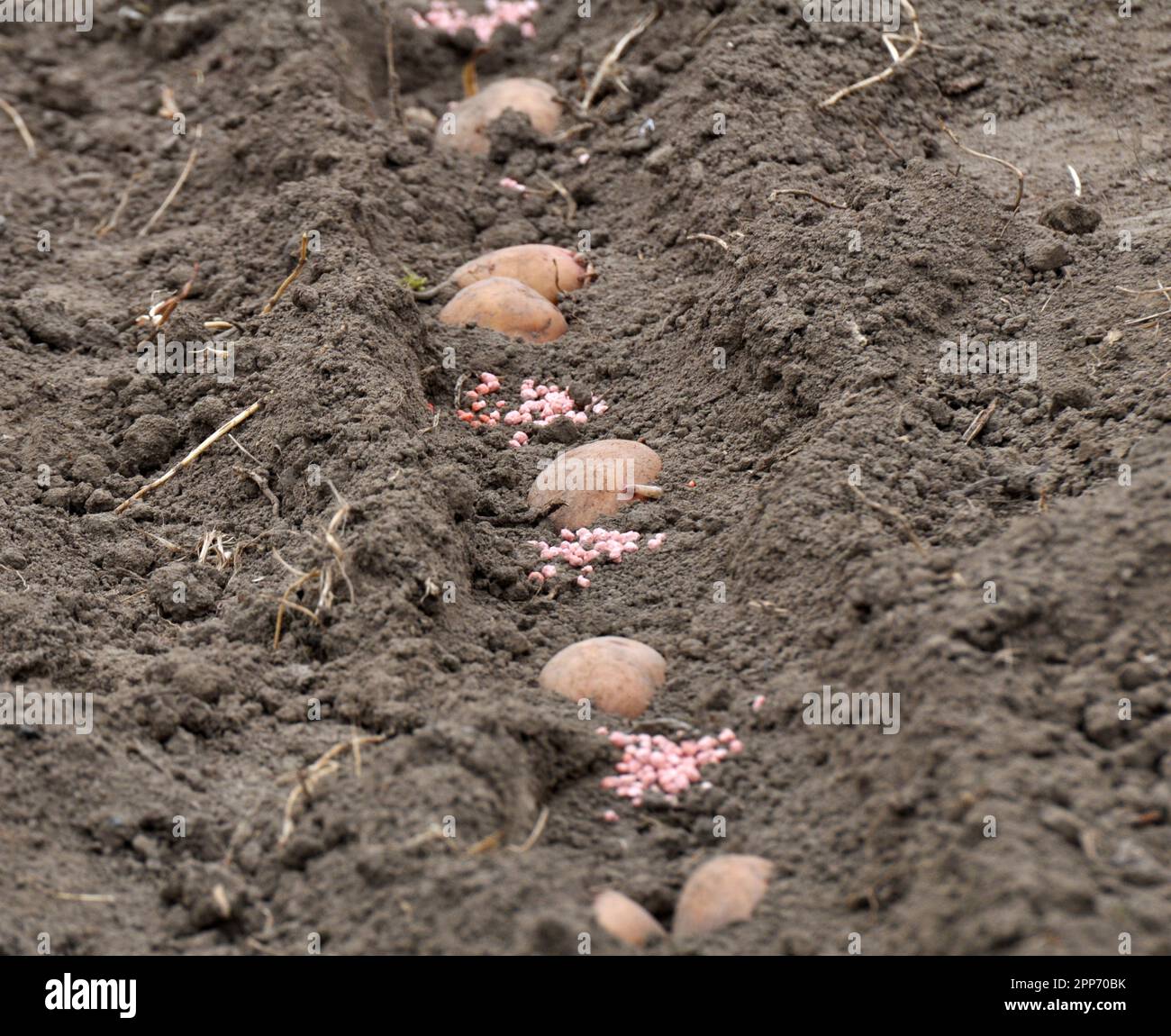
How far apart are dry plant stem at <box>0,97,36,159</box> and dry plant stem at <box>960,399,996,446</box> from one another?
4.52 metres

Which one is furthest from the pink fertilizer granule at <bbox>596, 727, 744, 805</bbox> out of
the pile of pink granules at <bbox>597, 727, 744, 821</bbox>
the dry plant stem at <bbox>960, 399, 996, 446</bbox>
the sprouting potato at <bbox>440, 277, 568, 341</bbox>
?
the sprouting potato at <bbox>440, 277, 568, 341</bbox>

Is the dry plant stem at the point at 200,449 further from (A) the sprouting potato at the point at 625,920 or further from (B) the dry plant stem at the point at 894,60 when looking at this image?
(B) the dry plant stem at the point at 894,60

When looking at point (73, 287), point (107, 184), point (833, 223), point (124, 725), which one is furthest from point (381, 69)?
point (124, 725)

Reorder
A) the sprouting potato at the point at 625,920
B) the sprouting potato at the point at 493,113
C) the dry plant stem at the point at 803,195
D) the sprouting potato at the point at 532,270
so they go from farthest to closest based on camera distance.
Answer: the sprouting potato at the point at 493,113
the sprouting potato at the point at 532,270
the dry plant stem at the point at 803,195
the sprouting potato at the point at 625,920

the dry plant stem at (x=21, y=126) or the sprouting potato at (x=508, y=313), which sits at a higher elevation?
the dry plant stem at (x=21, y=126)

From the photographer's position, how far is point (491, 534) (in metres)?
4.25

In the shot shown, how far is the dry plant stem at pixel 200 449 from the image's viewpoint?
4.58 meters

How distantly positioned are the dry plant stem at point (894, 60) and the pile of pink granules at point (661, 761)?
306cm

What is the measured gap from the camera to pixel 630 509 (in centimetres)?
438

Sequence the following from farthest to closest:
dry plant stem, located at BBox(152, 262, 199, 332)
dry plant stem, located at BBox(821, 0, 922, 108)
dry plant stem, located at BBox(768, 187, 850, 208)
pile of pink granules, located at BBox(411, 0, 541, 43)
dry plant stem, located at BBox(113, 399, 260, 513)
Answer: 1. pile of pink granules, located at BBox(411, 0, 541, 43)
2. dry plant stem, located at BBox(821, 0, 922, 108)
3. dry plant stem, located at BBox(152, 262, 199, 332)
4. dry plant stem, located at BBox(768, 187, 850, 208)
5. dry plant stem, located at BBox(113, 399, 260, 513)

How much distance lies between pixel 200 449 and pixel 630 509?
1384 mm

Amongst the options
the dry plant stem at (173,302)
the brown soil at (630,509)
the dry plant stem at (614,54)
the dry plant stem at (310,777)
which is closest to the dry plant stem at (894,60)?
the brown soil at (630,509)

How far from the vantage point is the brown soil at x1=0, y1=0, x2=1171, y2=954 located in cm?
296

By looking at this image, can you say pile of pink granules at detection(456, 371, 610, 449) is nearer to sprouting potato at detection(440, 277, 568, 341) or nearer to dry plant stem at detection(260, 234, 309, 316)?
sprouting potato at detection(440, 277, 568, 341)
